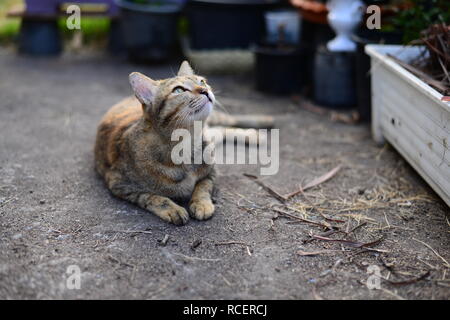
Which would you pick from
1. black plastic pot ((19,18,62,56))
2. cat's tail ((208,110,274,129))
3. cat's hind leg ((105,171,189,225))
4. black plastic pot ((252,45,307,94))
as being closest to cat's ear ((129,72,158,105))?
cat's hind leg ((105,171,189,225))

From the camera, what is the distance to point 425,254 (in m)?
2.88

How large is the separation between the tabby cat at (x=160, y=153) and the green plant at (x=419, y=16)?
7.54ft

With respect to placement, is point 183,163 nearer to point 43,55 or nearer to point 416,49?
point 416,49

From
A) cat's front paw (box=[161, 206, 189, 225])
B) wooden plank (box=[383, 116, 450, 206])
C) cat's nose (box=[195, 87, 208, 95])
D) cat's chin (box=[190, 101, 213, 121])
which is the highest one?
cat's nose (box=[195, 87, 208, 95])

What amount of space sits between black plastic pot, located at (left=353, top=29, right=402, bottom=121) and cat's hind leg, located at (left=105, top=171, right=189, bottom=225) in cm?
253

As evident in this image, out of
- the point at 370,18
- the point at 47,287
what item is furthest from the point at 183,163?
the point at 370,18

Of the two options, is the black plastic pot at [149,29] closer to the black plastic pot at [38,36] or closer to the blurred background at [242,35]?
the blurred background at [242,35]

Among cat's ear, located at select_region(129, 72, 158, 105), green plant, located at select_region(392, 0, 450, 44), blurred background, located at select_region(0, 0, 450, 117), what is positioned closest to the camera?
cat's ear, located at select_region(129, 72, 158, 105)

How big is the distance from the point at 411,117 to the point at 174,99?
177 cm

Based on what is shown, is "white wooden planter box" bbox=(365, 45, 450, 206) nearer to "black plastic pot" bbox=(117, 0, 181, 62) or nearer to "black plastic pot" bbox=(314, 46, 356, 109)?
"black plastic pot" bbox=(314, 46, 356, 109)

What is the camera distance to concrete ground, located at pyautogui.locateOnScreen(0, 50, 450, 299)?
8.53ft

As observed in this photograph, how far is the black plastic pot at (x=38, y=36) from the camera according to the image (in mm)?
7250

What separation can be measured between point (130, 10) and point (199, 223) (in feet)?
14.3
